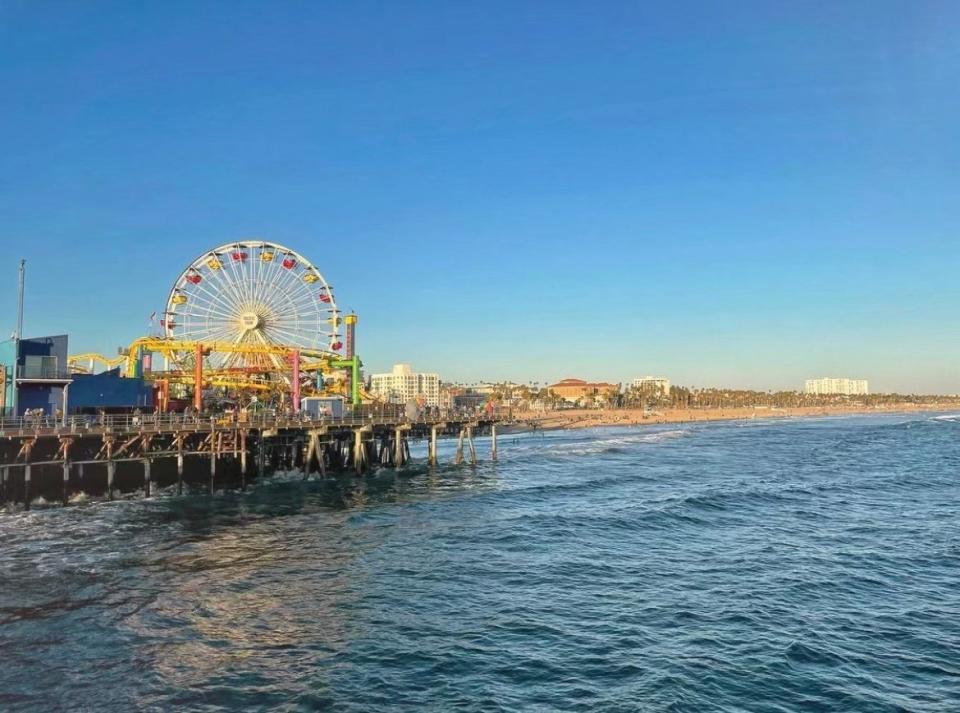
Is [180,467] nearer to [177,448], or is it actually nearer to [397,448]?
[177,448]

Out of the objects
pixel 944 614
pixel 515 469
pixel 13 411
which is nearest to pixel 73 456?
pixel 13 411

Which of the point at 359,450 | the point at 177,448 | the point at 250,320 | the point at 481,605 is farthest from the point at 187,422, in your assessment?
the point at 481,605

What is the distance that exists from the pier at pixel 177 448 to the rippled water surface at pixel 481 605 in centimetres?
369

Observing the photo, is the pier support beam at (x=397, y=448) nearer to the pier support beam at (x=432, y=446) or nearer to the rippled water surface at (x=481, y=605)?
the pier support beam at (x=432, y=446)

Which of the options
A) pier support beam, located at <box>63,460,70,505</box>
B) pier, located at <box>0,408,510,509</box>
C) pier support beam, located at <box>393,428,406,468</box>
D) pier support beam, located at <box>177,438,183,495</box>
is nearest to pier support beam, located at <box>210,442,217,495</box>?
pier, located at <box>0,408,510,509</box>

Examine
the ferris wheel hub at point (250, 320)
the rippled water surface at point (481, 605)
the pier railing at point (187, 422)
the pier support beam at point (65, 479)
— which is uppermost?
the ferris wheel hub at point (250, 320)

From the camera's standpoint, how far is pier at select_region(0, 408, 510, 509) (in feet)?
126

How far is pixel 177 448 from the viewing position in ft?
148

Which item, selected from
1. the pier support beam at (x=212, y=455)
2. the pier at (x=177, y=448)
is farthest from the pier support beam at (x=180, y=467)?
the pier support beam at (x=212, y=455)

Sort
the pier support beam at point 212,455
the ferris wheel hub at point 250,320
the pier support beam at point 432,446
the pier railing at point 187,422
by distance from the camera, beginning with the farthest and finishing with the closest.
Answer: the ferris wheel hub at point 250,320, the pier support beam at point 432,446, the pier support beam at point 212,455, the pier railing at point 187,422

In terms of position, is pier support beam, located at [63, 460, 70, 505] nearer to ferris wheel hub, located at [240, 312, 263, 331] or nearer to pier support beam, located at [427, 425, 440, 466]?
pier support beam, located at [427, 425, 440, 466]

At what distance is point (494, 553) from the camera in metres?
28.4

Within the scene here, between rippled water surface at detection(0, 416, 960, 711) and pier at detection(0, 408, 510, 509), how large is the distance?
3688 millimetres

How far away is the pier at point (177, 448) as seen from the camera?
38531 mm
